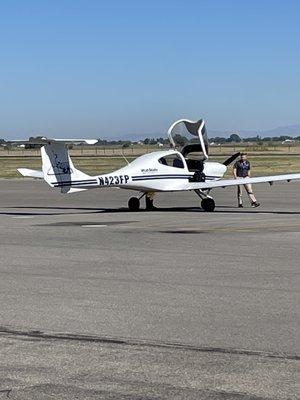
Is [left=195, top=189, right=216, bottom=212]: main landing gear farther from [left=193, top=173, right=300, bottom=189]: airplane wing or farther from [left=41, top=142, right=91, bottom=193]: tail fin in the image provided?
[left=41, top=142, right=91, bottom=193]: tail fin

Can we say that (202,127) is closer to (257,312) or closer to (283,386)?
(257,312)

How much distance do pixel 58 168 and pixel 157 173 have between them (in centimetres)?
308

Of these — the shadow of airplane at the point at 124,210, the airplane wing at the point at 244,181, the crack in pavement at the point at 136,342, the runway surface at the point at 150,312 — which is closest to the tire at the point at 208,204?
the shadow of airplane at the point at 124,210

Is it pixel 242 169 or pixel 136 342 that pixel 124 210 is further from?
pixel 136 342

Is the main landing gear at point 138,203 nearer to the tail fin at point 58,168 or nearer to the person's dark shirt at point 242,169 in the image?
the tail fin at point 58,168

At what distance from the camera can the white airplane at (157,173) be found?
26094 millimetres

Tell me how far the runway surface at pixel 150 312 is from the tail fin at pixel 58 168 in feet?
18.5

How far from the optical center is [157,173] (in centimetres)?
2689

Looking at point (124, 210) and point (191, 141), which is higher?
point (191, 141)

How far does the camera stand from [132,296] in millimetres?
10766

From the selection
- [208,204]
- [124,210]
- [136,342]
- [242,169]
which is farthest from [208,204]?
[136,342]

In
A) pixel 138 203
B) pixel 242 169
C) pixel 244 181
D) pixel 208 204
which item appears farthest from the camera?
pixel 242 169

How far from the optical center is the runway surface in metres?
6.76

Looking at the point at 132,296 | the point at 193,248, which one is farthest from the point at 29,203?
the point at 132,296
